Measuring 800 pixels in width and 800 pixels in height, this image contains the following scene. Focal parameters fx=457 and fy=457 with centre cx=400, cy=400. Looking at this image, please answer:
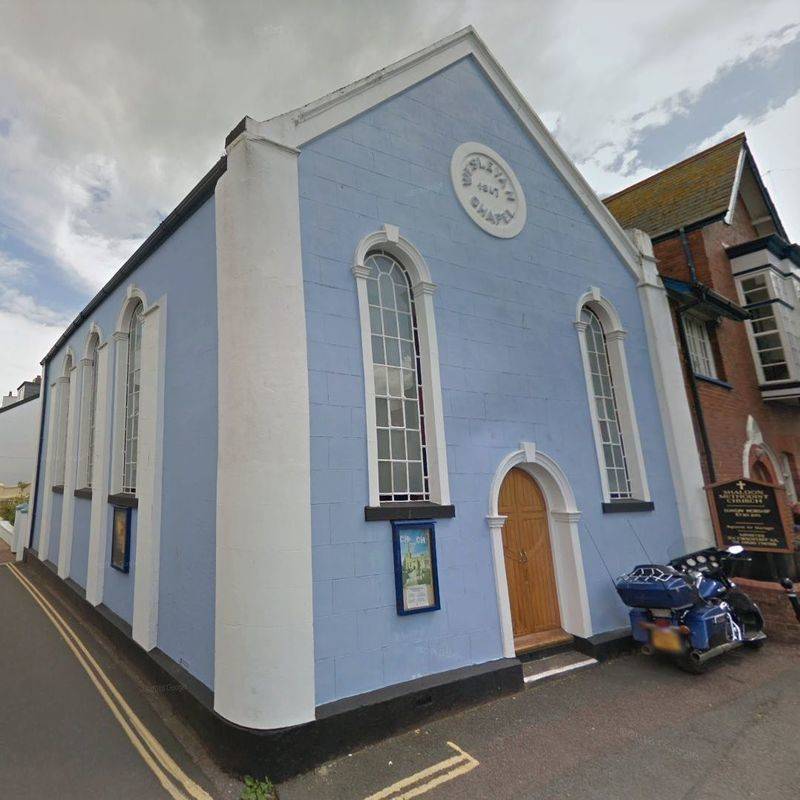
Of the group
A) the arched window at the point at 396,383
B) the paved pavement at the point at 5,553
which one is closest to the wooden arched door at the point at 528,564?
the arched window at the point at 396,383

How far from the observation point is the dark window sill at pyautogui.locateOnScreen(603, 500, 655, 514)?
7211 mm

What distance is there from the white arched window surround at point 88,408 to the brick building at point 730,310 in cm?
1291

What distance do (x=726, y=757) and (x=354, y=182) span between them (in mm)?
7196

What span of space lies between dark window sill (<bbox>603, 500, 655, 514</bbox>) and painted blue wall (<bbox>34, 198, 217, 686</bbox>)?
19.0ft

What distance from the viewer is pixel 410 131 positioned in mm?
6625

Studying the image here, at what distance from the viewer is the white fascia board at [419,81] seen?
545cm

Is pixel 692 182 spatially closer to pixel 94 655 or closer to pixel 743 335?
pixel 743 335

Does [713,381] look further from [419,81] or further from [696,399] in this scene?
[419,81]

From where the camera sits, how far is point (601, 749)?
4.31 metres

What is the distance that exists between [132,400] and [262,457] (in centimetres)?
535

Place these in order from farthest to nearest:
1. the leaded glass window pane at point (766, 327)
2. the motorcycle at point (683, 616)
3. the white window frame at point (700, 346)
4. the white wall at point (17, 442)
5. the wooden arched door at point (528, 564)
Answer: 1. the white wall at point (17, 442)
2. the leaded glass window pane at point (766, 327)
3. the white window frame at point (700, 346)
4. the wooden arched door at point (528, 564)
5. the motorcycle at point (683, 616)

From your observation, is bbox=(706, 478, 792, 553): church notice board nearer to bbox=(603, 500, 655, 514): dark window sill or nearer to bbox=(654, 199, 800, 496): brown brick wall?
bbox=(654, 199, 800, 496): brown brick wall

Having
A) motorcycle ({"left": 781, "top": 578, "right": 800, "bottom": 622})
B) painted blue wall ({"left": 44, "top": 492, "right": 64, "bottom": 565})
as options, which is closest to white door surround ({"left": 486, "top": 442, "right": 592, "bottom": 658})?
motorcycle ({"left": 781, "top": 578, "right": 800, "bottom": 622})

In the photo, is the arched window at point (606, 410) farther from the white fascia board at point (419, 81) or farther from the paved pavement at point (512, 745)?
the paved pavement at point (512, 745)
